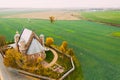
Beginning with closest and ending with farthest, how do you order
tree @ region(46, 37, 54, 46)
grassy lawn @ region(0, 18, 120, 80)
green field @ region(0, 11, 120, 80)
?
grassy lawn @ region(0, 18, 120, 80)
green field @ region(0, 11, 120, 80)
tree @ region(46, 37, 54, 46)

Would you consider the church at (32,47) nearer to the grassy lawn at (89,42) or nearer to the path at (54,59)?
the path at (54,59)

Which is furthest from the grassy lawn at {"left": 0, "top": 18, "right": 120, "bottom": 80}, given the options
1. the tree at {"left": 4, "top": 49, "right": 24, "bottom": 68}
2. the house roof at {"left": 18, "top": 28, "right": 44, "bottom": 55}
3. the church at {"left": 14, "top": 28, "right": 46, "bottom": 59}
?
the tree at {"left": 4, "top": 49, "right": 24, "bottom": 68}

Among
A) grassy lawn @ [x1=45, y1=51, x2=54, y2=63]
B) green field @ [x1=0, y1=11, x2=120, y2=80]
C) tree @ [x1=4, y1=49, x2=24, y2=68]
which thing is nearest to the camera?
green field @ [x1=0, y1=11, x2=120, y2=80]

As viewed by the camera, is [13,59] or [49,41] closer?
[13,59]

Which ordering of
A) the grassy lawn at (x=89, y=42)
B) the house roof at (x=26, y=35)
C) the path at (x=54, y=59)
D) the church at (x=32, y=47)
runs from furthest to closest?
the house roof at (x=26, y=35) → the church at (x=32, y=47) → the path at (x=54, y=59) → the grassy lawn at (x=89, y=42)

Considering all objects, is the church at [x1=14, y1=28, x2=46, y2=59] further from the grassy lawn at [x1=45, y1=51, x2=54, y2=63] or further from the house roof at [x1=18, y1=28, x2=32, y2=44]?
the grassy lawn at [x1=45, y1=51, x2=54, y2=63]

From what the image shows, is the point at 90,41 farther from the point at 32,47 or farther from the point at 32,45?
the point at 32,47

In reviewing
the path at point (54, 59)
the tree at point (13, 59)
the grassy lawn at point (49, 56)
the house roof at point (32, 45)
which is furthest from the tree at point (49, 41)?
the tree at point (13, 59)

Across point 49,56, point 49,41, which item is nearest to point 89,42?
point 49,41

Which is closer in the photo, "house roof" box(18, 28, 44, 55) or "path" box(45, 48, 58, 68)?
"path" box(45, 48, 58, 68)
